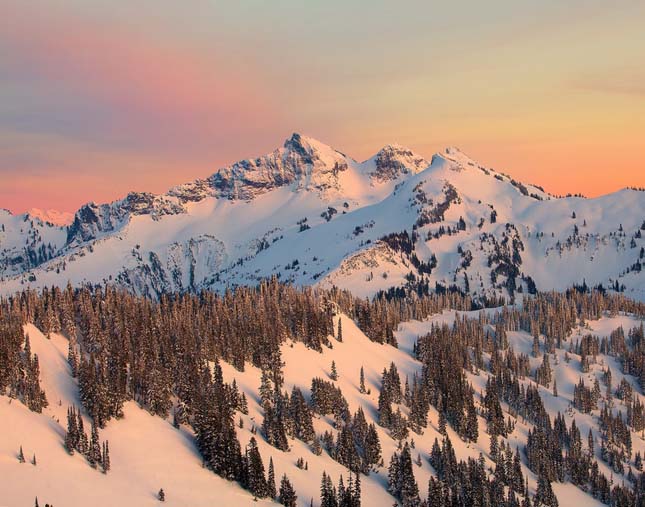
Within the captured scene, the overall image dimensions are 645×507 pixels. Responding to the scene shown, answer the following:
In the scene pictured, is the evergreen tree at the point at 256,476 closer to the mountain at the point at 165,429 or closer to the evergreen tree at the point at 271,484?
the evergreen tree at the point at 271,484

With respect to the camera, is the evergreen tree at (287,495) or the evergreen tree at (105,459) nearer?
the evergreen tree at (105,459)

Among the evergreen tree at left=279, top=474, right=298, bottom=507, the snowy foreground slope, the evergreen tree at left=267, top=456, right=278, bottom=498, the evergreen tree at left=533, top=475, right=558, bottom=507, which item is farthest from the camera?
the evergreen tree at left=533, top=475, right=558, bottom=507

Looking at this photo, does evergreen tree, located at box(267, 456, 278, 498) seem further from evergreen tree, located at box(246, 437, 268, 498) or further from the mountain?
the mountain

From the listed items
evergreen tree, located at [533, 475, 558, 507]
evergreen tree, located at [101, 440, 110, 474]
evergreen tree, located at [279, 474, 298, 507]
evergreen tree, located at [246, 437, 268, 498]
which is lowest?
evergreen tree, located at [533, 475, 558, 507]

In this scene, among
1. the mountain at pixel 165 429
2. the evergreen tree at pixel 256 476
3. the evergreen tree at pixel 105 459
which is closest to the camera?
the mountain at pixel 165 429

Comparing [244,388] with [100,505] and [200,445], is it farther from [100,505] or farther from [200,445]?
[100,505]

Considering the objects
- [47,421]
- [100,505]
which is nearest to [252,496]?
[100,505]

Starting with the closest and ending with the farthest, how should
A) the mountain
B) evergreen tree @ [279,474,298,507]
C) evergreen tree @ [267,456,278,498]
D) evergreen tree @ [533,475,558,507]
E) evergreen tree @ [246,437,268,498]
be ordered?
the mountain < evergreen tree @ [279,474,298,507] < evergreen tree @ [246,437,268,498] < evergreen tree @ [267,456,278,498] < evergreen tree @ [533,475,558,507]

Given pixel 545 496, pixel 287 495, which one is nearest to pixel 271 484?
pixel 287 495

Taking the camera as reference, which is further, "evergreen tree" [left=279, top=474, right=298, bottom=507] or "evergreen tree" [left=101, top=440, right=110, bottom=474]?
"evergreen tree" [left=279, top=474, right=298, bottom=507]

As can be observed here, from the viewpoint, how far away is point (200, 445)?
142750 millimetres

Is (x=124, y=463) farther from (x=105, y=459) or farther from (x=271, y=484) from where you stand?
(x=271, y=484)

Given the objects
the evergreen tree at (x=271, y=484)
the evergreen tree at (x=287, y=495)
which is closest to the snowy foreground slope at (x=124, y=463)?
the evergreen tree at (x=287, y=495)

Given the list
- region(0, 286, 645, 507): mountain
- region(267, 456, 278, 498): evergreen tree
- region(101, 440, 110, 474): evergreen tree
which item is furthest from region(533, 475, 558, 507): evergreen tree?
region(101, 440, 110, 474): evergreen tree
